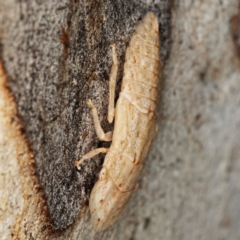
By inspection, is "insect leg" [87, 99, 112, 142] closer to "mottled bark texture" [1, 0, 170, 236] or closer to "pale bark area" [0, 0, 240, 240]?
"mottled bark texture" [1, 0, 170, 236]

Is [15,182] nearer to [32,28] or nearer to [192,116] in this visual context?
[32,28]

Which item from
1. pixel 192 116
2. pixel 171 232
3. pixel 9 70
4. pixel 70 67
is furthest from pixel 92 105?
pixel 171 232

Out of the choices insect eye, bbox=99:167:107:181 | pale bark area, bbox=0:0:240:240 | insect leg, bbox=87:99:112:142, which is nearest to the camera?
insect leg, bbox=87:99:112:142

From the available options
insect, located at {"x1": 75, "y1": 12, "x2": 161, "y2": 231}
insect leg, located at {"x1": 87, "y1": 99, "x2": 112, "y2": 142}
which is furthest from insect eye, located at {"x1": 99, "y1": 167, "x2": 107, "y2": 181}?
insect leg, located at {"x1": 87, "y1": 99, "x2": 112, "y2": 142}

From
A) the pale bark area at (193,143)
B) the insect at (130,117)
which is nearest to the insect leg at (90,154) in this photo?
the insect at (130,117)

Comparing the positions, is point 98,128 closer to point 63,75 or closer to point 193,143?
point 63,75

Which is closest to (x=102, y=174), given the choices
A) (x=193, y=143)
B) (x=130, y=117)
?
(x=130, y=117)
